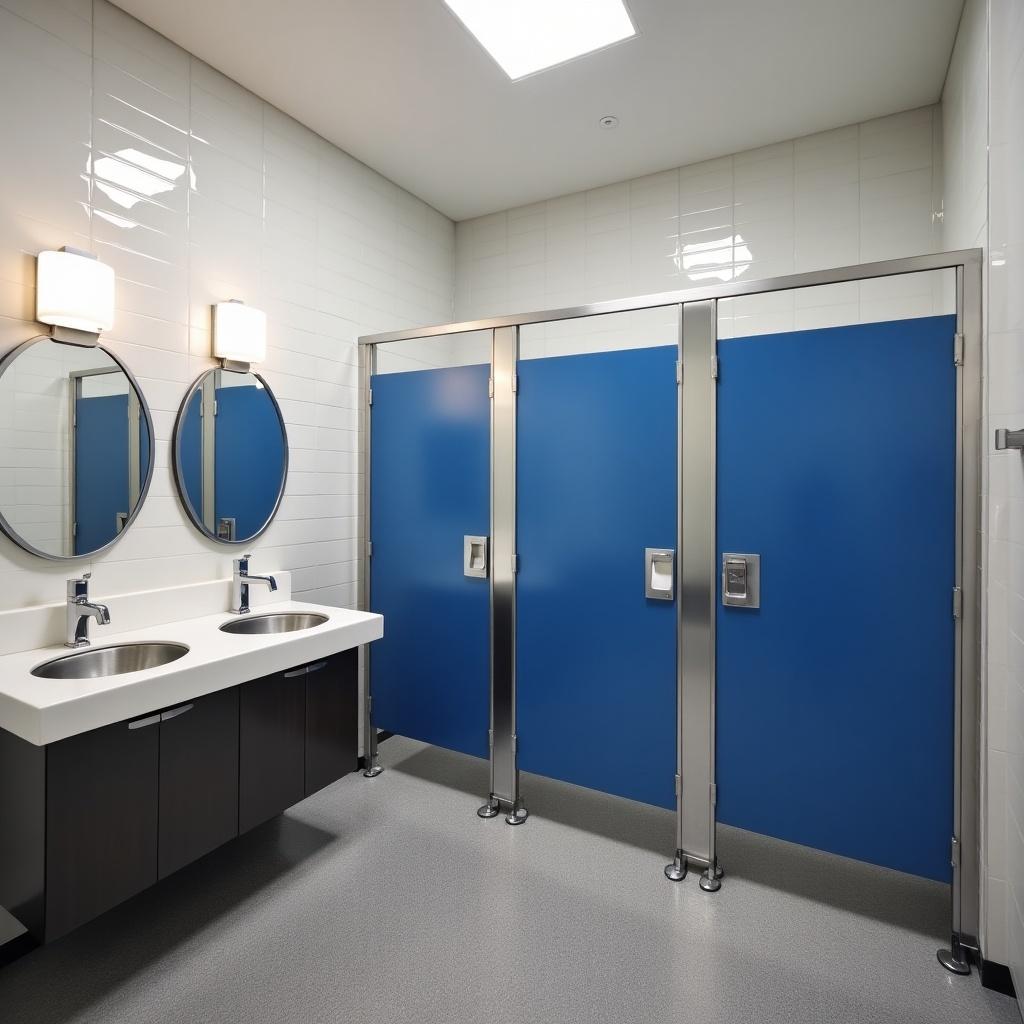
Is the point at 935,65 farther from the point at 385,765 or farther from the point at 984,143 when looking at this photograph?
the point at 385,765

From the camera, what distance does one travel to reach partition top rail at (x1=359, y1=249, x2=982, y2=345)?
5.98 feet

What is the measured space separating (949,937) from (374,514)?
270 centimetres

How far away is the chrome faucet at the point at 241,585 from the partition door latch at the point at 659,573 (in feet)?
5.02

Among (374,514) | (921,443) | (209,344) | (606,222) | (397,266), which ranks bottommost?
(374,514)

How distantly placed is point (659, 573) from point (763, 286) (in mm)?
1063

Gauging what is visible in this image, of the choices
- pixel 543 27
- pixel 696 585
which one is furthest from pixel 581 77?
pixel 696 585

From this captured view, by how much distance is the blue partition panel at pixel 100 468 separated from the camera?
205cm

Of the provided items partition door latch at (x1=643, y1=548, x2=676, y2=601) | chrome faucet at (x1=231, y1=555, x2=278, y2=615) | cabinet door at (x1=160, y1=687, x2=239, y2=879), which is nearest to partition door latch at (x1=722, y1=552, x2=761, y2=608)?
partition door latch at (x1=643, y1=548, x2=676, y2=601)

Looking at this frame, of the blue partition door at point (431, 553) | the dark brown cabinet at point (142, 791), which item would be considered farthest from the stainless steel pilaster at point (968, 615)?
the dark brown cabinet at point (142, 791)

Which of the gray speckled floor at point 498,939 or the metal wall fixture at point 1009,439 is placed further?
the gray speckled floor at point 498,939

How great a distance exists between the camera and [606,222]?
3404 millimetres

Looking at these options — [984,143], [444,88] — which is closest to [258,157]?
[444,88]

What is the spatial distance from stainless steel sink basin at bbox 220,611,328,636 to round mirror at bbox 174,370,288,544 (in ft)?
1.12

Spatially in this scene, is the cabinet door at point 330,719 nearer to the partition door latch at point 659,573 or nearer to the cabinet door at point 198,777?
the cabinet door at point 198,777
